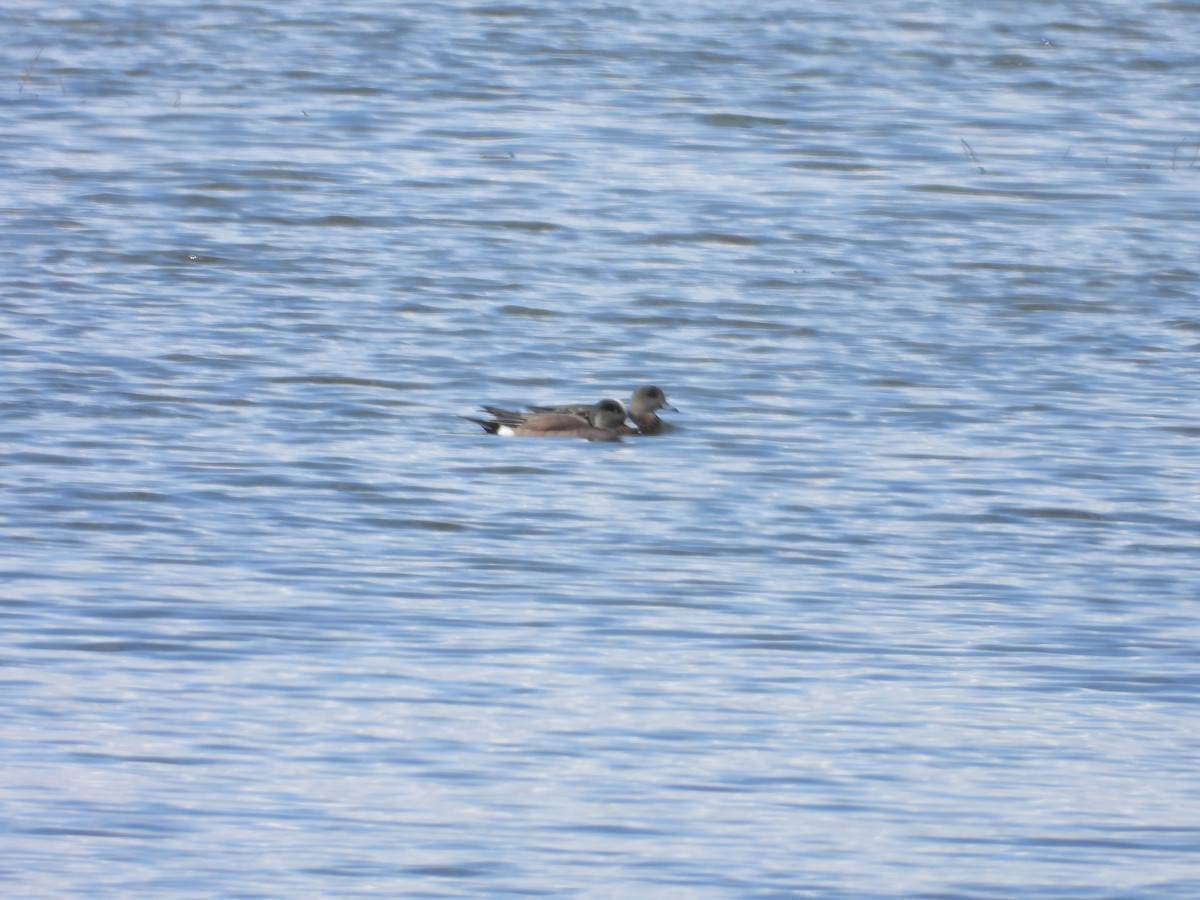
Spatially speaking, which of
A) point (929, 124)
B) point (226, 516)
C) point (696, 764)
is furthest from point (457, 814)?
point (929, 124)

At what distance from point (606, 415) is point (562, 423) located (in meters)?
0.25

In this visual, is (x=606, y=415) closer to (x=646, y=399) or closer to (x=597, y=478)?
(x=646, y=399)

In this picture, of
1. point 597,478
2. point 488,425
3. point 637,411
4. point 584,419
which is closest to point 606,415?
point 584,419

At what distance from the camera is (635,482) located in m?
10.2

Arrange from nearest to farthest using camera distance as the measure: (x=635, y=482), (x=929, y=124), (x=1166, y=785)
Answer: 1. (x=1166, y=785)
2. (x=635, y=482)
3. (x=929, y=124)

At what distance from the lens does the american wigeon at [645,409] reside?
1115 cm

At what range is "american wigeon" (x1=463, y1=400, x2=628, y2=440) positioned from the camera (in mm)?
10914

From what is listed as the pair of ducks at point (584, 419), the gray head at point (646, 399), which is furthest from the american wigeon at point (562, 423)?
the gray head at point (646, 399)

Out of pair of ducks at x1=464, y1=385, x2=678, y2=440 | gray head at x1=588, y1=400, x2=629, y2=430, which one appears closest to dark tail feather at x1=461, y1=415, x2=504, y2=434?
pair of ducks at x1=464, y1=385, x2=678, y2=440

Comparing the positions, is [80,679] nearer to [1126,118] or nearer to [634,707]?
[634,707]

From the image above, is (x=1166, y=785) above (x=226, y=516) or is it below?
above

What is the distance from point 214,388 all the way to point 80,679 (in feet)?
15.2

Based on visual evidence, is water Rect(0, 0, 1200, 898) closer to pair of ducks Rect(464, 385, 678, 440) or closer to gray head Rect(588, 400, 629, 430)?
pair of ducks Rect(464, 385, 678, 440)

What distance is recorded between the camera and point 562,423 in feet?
36.1
